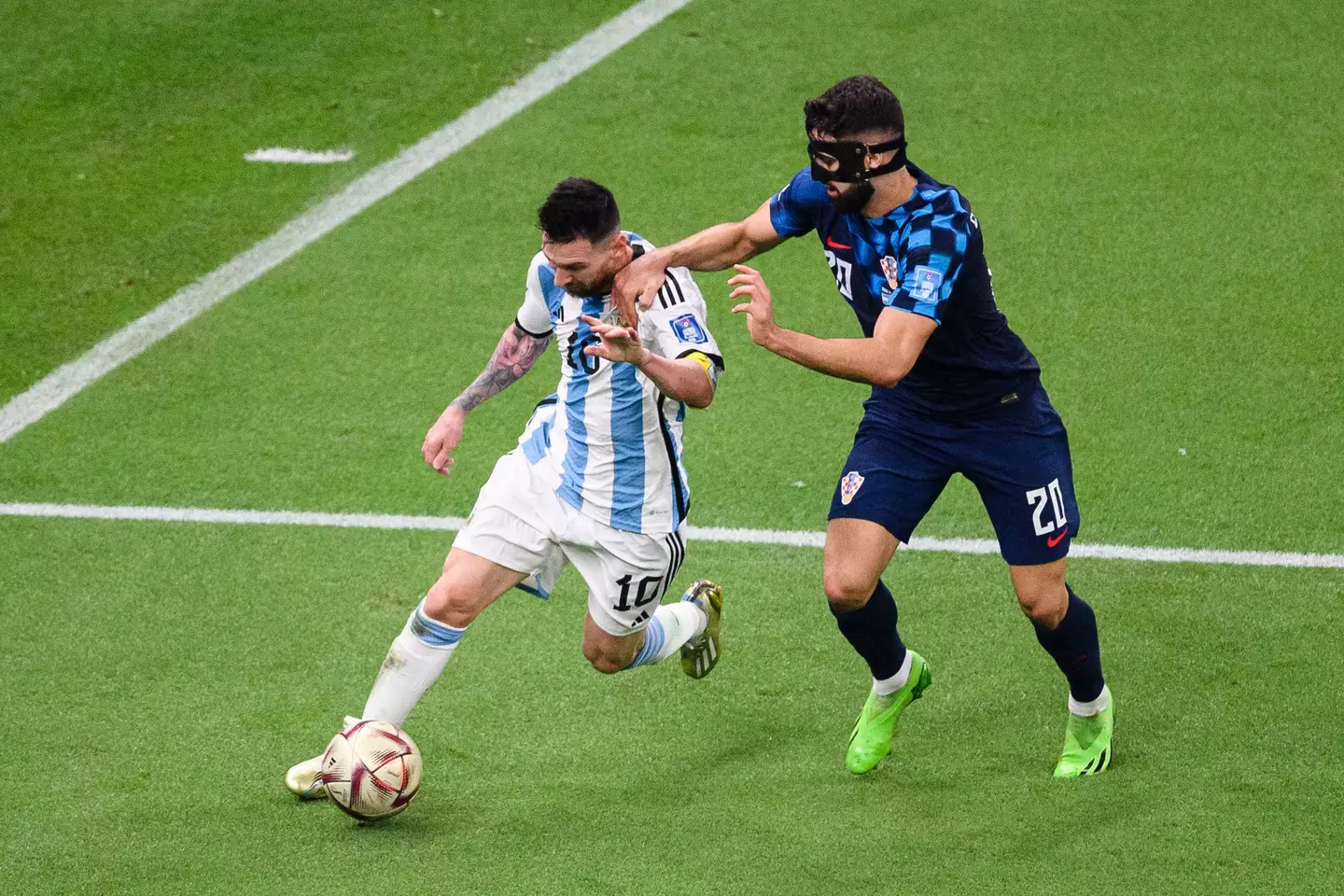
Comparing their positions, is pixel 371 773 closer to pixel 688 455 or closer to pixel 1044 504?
pixel 1044 504

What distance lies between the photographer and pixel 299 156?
35.3 feet

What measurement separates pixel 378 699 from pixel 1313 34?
8.69 metres

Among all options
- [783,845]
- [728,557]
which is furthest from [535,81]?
[783,845]

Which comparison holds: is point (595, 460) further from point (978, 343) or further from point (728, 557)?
point (728, 557)

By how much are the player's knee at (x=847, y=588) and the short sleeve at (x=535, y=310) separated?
131cm

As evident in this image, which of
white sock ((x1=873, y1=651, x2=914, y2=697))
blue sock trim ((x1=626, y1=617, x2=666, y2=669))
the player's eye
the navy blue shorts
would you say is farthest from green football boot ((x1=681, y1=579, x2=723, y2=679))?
the player's eye

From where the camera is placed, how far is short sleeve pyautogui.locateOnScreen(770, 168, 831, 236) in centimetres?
526

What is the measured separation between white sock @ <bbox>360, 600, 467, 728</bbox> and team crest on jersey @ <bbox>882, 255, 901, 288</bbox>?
183 centimetres

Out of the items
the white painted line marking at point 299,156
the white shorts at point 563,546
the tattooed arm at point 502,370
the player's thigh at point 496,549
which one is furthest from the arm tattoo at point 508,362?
the white painted line marking at point 299,156

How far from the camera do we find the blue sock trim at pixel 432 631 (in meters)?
5.29

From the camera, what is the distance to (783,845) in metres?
5.15

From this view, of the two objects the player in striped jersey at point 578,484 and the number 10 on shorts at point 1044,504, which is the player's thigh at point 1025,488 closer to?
the number 10 on shorts at point 1044,504

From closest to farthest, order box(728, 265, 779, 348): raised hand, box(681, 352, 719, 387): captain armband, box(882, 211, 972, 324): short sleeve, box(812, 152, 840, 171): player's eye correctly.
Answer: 1. box(728, 265, 779, 348): raised hand
2. box(882, 211, 972, 324): short sleeve
3. box(812, 152, 840, 171): player's eye
4. box(681, 352, 719, 387): captain armband

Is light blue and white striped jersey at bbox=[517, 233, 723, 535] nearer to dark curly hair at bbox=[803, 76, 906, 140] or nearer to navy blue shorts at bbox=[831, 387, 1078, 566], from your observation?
navy blue shorts at bbox=[831, 387, 1078, 566]
